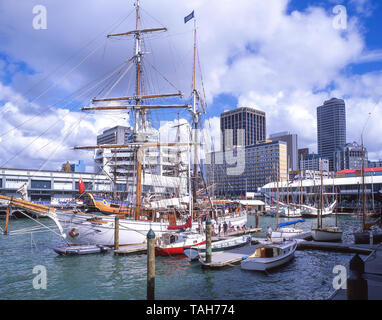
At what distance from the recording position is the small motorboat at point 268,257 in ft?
72.2

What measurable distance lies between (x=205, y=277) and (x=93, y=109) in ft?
86.4

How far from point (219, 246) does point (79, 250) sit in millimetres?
12754

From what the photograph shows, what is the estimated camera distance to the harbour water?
692 inches

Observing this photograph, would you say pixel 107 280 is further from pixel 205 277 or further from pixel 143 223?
pixel 143 223

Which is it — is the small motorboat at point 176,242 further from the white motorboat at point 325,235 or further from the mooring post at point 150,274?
the white motorboat at point 325,235

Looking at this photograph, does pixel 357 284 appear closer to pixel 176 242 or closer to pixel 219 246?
pixel 219 246

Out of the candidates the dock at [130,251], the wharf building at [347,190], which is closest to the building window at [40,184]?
the wharf building at [347,190]

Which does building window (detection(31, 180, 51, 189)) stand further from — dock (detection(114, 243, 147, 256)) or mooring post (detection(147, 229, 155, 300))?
mooring post (detection(147, 229, 155, 300))

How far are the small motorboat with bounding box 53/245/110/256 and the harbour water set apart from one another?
0.62 m

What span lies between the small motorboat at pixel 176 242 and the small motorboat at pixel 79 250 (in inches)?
225

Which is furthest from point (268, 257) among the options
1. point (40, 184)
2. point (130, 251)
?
point (40, 184)

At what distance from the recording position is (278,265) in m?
23.4

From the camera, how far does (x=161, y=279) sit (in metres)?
20.7
